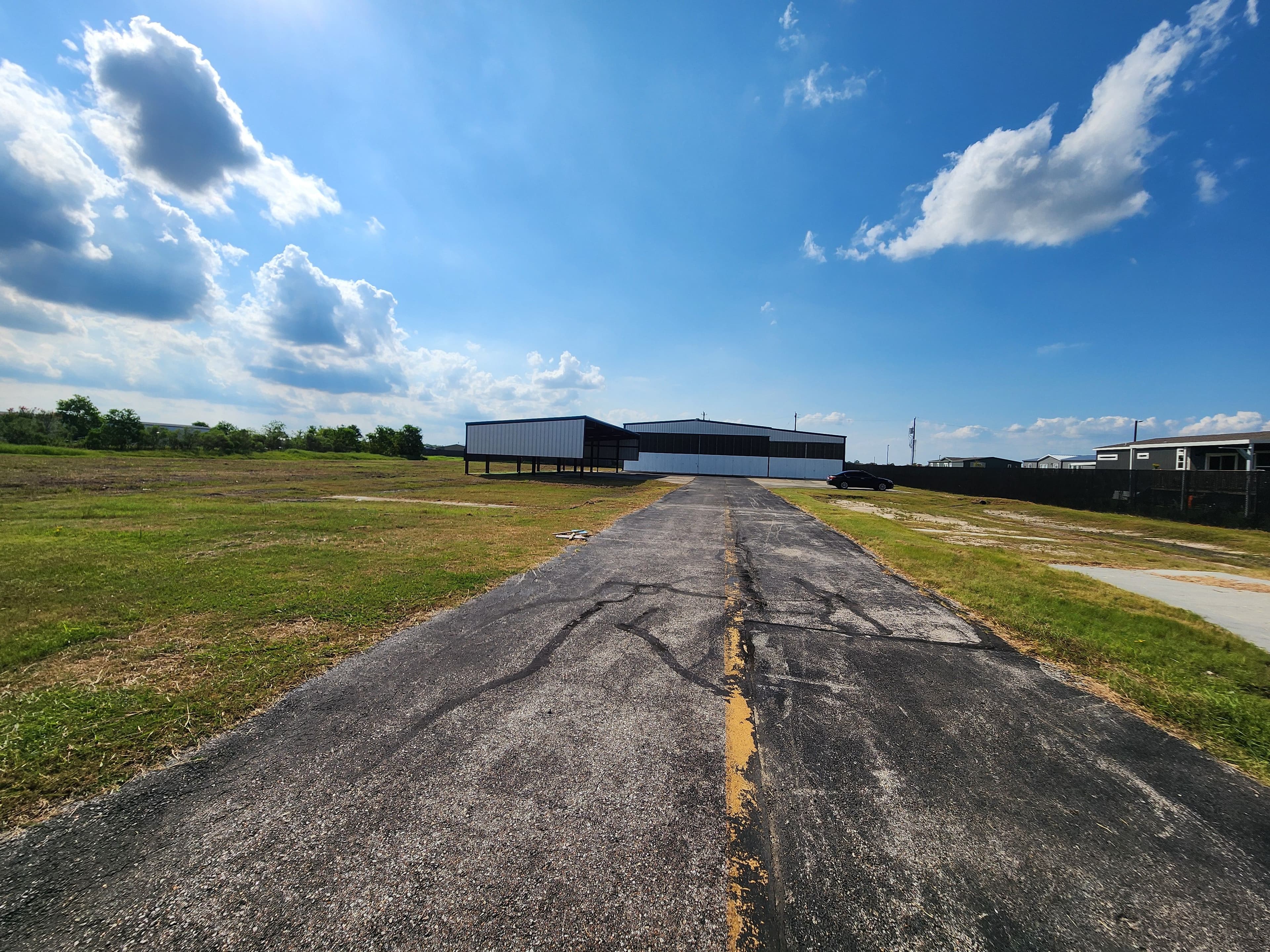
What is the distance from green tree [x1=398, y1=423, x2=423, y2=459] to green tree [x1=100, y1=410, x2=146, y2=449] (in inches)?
1499

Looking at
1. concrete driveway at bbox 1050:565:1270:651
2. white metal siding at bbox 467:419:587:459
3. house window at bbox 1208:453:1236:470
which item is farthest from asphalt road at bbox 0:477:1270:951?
house window at bbox 1208:453:1236:470

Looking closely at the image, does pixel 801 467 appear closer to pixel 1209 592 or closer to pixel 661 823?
pixel 1209 592

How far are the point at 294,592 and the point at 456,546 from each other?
3.36 meters

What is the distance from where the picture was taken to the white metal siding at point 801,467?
2045 inches

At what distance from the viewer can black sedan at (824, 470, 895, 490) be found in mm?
35344

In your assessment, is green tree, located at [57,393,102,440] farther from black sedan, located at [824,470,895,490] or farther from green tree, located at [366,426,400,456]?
black sedan, located at [824,470,895,490]

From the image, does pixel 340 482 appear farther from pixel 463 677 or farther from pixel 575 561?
pixel 463 677

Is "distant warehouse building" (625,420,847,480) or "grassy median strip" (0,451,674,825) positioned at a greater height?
"distant warehouse building" (625,420,847,480)

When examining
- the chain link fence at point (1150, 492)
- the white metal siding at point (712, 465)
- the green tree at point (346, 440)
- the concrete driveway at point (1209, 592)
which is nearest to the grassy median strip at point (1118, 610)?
the concrete driveway at point (1209, 592)

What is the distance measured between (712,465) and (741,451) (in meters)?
3.57

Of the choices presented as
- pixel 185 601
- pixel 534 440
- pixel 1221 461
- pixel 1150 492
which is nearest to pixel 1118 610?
pixel 185 601

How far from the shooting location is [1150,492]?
1955 centimetres

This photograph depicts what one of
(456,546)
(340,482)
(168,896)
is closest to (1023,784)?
(168,896)

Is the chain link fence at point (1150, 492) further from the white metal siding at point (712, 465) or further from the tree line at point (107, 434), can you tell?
the tree line at point (107, 434)
